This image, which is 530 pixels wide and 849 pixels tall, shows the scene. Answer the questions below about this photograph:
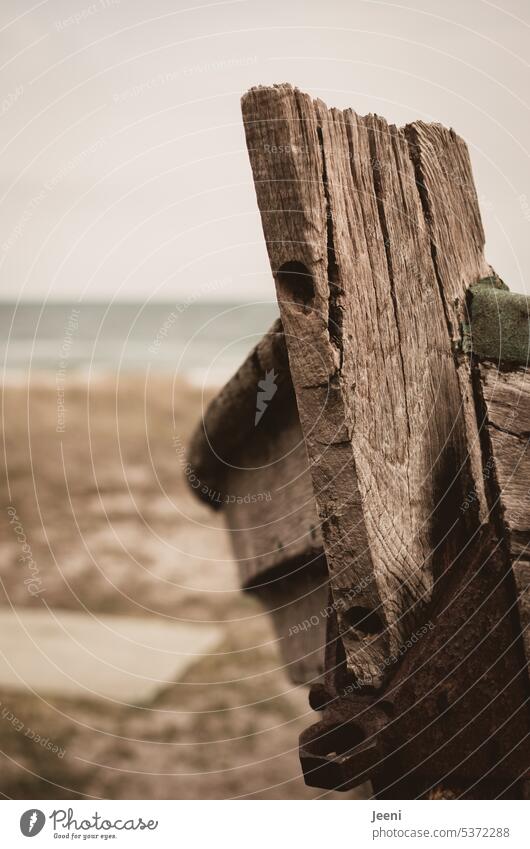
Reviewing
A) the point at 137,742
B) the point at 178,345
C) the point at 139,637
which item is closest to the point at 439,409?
the point at 137,742

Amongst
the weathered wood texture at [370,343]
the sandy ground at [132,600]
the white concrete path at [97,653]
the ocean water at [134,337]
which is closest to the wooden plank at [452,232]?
the weathered wood texture at [370,343]

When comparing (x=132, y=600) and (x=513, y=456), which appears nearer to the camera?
(x=513, y=456)

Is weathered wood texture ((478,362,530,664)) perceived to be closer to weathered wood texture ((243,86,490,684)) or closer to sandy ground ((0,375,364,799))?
weathered wood texture ((243,86,490,684))

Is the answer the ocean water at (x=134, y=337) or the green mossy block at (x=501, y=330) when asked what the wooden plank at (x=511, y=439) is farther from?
the ocean water at (x=134, y=337)

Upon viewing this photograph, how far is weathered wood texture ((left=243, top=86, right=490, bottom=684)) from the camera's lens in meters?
1.10

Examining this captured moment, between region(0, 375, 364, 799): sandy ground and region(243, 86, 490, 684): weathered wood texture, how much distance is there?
189cm

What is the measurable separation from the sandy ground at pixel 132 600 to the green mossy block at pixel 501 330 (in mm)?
1963

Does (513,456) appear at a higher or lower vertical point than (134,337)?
lower

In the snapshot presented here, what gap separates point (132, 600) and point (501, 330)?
5674 mm

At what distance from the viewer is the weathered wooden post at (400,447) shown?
1120mm

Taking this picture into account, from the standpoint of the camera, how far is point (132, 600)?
657 centimetres

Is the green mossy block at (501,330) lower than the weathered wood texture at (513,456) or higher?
higher

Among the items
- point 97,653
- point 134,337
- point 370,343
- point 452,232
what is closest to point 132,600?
point 97,653

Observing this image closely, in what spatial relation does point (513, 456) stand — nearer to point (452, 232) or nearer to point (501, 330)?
point (501, 330)
